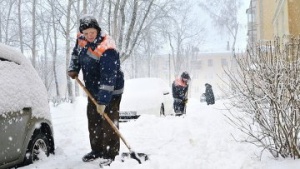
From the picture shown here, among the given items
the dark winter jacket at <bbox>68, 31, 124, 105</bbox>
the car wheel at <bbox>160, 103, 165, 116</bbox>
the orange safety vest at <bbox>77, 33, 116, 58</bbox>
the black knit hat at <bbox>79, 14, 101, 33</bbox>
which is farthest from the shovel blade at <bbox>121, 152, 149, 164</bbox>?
the car wheel at <bbox>160, 103, 165, 116</bbox>

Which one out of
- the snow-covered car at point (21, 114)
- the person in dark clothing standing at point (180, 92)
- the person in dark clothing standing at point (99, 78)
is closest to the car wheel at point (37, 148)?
the snow-covered car at point (21, 114)

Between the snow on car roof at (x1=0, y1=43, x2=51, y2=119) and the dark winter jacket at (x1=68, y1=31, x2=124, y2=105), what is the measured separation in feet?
2.01

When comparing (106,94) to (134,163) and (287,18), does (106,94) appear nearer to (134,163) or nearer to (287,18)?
(134,163)

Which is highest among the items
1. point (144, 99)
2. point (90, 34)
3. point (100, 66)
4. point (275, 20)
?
point (275, 20)

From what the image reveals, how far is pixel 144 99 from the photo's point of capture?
10.8 meters

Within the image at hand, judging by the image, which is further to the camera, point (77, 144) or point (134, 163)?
point (77, 144)

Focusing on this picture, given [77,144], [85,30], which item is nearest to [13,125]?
[85,30]

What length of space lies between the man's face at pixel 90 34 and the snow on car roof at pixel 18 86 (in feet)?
2.68

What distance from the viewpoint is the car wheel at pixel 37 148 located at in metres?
4.74

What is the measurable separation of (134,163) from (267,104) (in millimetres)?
1717

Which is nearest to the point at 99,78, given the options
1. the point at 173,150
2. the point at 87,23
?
the point at 87,23

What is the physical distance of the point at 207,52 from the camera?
78.6 meters

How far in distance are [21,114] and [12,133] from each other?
1.04 feet

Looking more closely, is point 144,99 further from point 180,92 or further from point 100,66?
point 100,66
